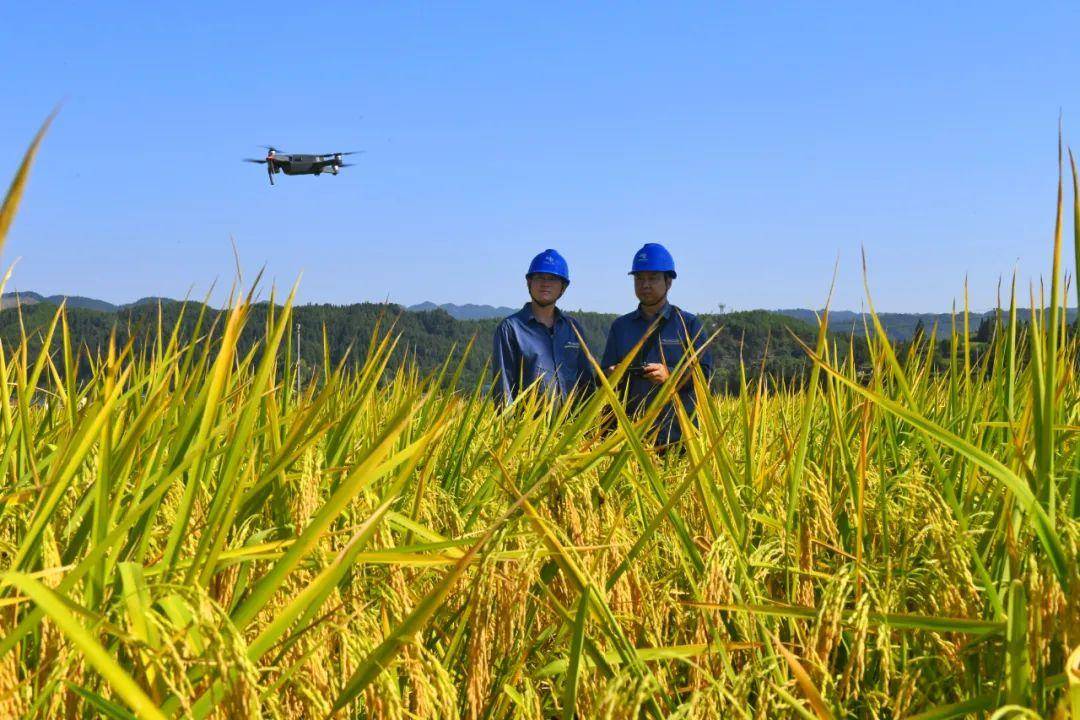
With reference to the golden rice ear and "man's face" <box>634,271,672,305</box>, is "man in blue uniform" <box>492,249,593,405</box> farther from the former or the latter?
the golden rice ear

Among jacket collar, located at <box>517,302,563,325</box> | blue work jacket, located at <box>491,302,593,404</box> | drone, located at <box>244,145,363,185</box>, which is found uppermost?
drone, located at <box>244,145,363,185</box>

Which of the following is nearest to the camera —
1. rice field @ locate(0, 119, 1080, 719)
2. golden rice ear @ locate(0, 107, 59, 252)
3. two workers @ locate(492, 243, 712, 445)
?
golden rice ear @ locate(0, 107, 59, 252)

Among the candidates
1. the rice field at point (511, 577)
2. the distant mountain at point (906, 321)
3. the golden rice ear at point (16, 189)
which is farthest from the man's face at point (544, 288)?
the golden rice ear at point (16, 189)

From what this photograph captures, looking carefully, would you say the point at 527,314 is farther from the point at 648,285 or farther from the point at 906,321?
the point at 906,321

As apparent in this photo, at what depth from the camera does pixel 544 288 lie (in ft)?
19.1

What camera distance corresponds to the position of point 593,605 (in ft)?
4.20

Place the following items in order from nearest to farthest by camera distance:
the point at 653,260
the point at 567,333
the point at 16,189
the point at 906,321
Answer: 1. the point at 16,189
2. the point at 906,321
3. the point at 653,260
4. the point at 567,333

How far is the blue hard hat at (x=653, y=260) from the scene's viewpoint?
213 inches

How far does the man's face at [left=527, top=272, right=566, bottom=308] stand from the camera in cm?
578

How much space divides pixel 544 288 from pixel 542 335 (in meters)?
0.30

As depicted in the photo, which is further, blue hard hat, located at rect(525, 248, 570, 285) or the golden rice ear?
blue hard hat, located at rect(525, 248, 570, 285)

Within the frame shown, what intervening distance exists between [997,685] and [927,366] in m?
1.95

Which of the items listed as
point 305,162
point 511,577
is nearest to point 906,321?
point 511,577

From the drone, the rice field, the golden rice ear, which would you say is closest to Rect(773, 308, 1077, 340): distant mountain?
the rice field
